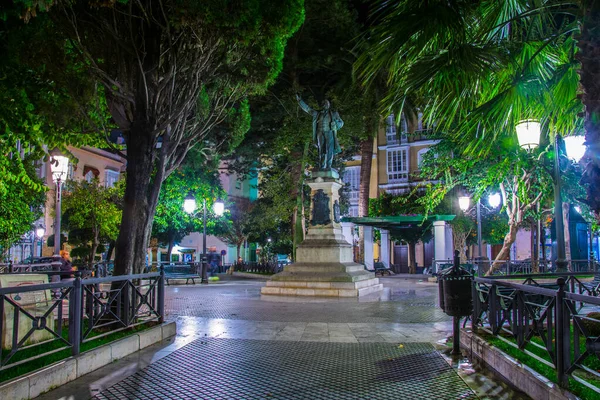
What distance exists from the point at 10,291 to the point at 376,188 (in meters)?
41.2

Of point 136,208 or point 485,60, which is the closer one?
point 485,60

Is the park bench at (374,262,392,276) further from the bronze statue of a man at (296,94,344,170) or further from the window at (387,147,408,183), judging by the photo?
the bronze statue of a man at (296,94,344,170)

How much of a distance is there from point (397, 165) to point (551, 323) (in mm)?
39355

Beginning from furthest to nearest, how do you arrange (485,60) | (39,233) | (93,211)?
(39,233)
(93,211)
(485,60)

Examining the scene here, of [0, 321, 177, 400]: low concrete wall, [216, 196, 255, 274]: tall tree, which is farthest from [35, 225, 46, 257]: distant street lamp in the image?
[0, 321, 177, 400]: low concrete wall

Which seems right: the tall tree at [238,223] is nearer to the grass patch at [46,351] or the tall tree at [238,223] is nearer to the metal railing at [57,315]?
the metal railing at [57,315]

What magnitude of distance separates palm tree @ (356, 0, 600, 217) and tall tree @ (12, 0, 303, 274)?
3.72 m

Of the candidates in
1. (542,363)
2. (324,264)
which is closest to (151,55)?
(542,363)

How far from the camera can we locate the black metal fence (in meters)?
4.11

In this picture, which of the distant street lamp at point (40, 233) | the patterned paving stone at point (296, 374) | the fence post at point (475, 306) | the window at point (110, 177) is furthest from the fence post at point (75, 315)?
the window at point (110, 177)

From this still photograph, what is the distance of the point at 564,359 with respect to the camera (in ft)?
14.2

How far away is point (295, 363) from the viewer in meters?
6.42

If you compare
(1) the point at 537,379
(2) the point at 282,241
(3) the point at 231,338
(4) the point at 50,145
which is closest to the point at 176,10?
(4) the point at 50,145

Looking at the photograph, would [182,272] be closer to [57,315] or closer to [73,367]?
[57,315]
